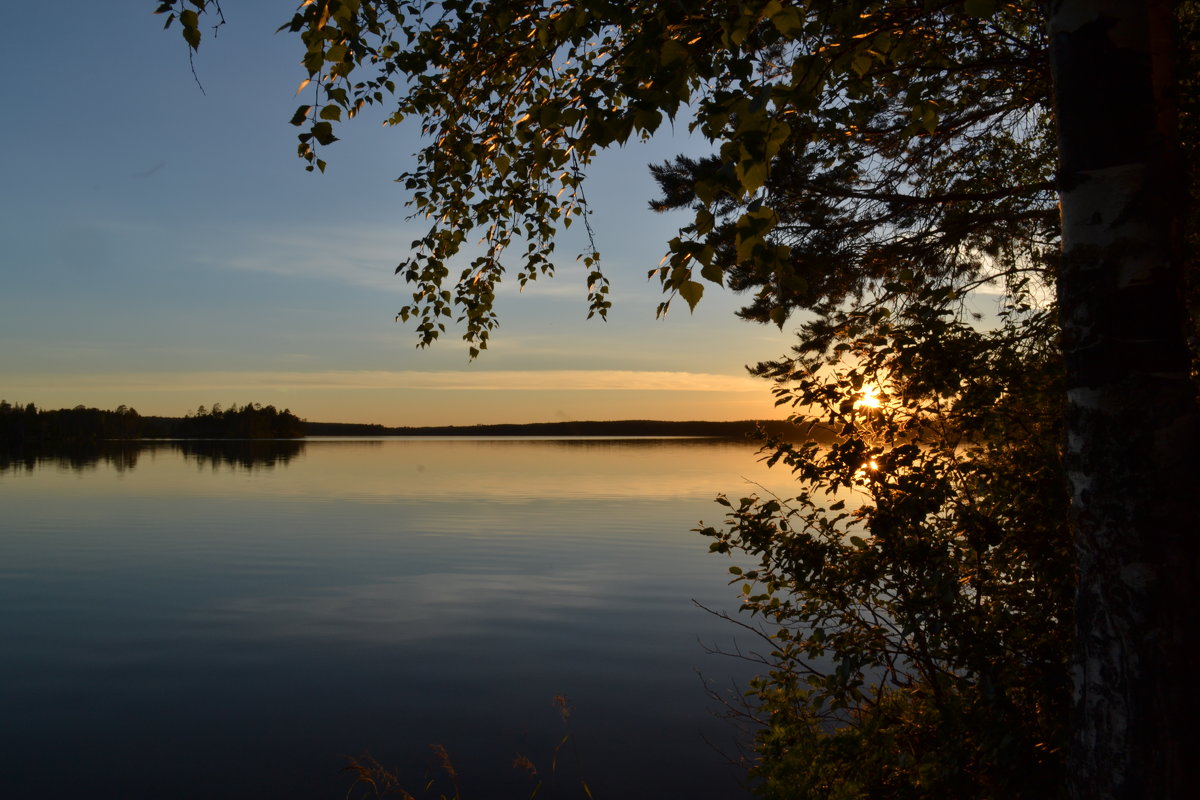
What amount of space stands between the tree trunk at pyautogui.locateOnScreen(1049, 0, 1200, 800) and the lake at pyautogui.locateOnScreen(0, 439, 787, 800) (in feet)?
14.7

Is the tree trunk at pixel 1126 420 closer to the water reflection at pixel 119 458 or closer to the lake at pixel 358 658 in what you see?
the lake at pixel 358 658

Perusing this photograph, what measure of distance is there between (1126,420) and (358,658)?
1076cm

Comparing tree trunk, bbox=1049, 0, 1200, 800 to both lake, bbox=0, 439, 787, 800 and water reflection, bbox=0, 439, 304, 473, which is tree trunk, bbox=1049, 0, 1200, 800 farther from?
water reflection, bbox=0, 439, 304, 473

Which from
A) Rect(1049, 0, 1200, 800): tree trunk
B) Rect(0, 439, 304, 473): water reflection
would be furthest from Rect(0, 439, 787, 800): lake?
Rect(0, 439, 304, 473): water reflection

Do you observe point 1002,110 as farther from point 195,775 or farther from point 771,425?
point 195,775

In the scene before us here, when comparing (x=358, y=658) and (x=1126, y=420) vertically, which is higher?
(x=1126, y=420)

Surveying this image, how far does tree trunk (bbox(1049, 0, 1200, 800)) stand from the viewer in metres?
2.70

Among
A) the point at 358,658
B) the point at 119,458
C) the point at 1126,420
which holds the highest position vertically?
the point at 1126,420

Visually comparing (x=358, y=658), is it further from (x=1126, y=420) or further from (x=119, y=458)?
(x=119, y=458)

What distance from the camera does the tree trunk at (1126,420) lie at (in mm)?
2703

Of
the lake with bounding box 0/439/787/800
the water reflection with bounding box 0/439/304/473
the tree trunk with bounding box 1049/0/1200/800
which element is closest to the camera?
the tree trunk with bounding box 1049/0/1200/800

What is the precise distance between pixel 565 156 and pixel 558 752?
6300 mm

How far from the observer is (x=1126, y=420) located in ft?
9.02

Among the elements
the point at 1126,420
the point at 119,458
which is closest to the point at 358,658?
the point at 1126,420
